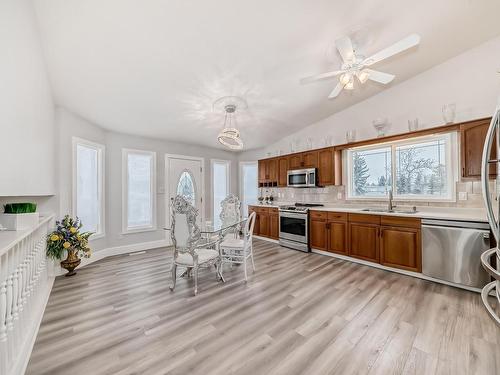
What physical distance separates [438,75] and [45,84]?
5335 millimetres

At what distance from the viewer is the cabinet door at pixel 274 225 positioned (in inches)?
205

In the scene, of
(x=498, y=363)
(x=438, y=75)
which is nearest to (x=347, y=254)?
(x=498, y=363)

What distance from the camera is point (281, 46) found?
2564mm

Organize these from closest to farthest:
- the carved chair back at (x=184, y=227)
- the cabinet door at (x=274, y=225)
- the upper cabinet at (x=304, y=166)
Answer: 1. the carved chair back at (x=184, y=227)
2. the upper cabinet at (x=304, y=166)
3. the cabinet door at (x=274, y=225)

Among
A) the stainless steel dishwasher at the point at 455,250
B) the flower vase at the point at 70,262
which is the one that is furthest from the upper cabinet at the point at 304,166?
the flower vase at the point at 70,262

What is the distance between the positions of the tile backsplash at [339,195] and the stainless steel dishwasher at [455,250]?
665 millimetres

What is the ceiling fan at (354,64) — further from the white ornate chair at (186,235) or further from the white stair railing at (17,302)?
the white stair railing at (17,302)

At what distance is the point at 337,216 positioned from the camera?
4.03 metres

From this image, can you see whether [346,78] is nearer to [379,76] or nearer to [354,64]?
[354,64]

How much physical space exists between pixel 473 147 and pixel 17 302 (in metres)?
4.91

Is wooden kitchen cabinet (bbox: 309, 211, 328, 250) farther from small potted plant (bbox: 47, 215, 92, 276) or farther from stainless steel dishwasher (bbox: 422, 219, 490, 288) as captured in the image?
small potted plant (bbox: 47, 215, 92, 276)

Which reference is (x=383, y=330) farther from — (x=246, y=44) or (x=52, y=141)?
(x=52, y=141)

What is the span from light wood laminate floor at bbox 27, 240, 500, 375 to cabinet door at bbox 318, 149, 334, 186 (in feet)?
6.31

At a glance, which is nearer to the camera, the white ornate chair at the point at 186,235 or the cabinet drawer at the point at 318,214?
the white ornate chair at the point at 186,235
